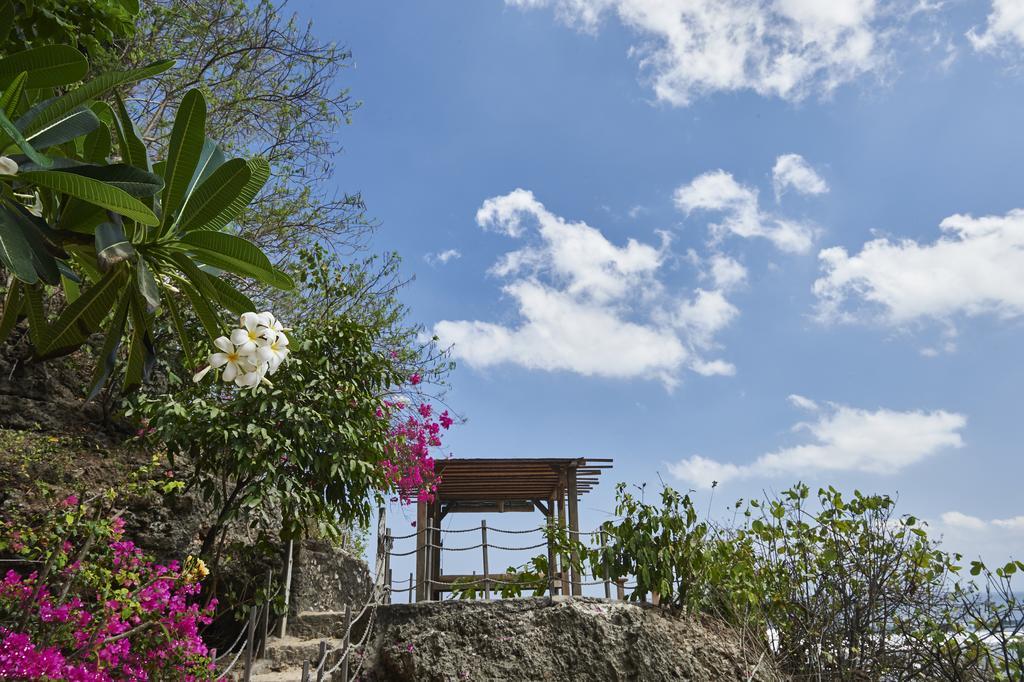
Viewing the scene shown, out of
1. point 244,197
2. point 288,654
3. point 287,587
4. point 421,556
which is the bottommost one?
point 288,654

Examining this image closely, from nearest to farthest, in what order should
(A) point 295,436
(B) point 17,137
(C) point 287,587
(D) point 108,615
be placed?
1. (B) point 17,137
2. (D) point 108,615
3. (A) point 295,436
4. (C) point 287,587

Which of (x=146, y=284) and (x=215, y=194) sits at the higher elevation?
(x=215, y=194)

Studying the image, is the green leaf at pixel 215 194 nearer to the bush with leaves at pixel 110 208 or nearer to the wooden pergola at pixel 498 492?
the bush with leaves at pixel 110 208

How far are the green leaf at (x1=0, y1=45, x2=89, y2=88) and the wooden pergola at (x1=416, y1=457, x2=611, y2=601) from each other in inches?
243

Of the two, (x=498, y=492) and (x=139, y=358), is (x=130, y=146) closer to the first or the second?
(x=139, y=358)

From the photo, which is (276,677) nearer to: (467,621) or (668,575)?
(467,621)

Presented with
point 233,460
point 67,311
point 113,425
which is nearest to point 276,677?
point 233,460

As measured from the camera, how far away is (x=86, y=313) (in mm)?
2473

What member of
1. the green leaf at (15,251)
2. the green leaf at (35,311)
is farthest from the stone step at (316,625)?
the green leaf at (15,251)

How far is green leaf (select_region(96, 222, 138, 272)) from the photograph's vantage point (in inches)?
83.0

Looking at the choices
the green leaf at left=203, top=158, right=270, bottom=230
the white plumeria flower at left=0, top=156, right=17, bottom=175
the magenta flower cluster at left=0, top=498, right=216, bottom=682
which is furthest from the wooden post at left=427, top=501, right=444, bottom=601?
the white plumeria flower at left=0, top=156, right=17, bottom=175

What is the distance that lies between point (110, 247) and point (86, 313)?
484 millimetres

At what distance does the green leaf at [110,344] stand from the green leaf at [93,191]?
1.53 feet

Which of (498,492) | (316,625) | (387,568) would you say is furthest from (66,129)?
(498,492)
